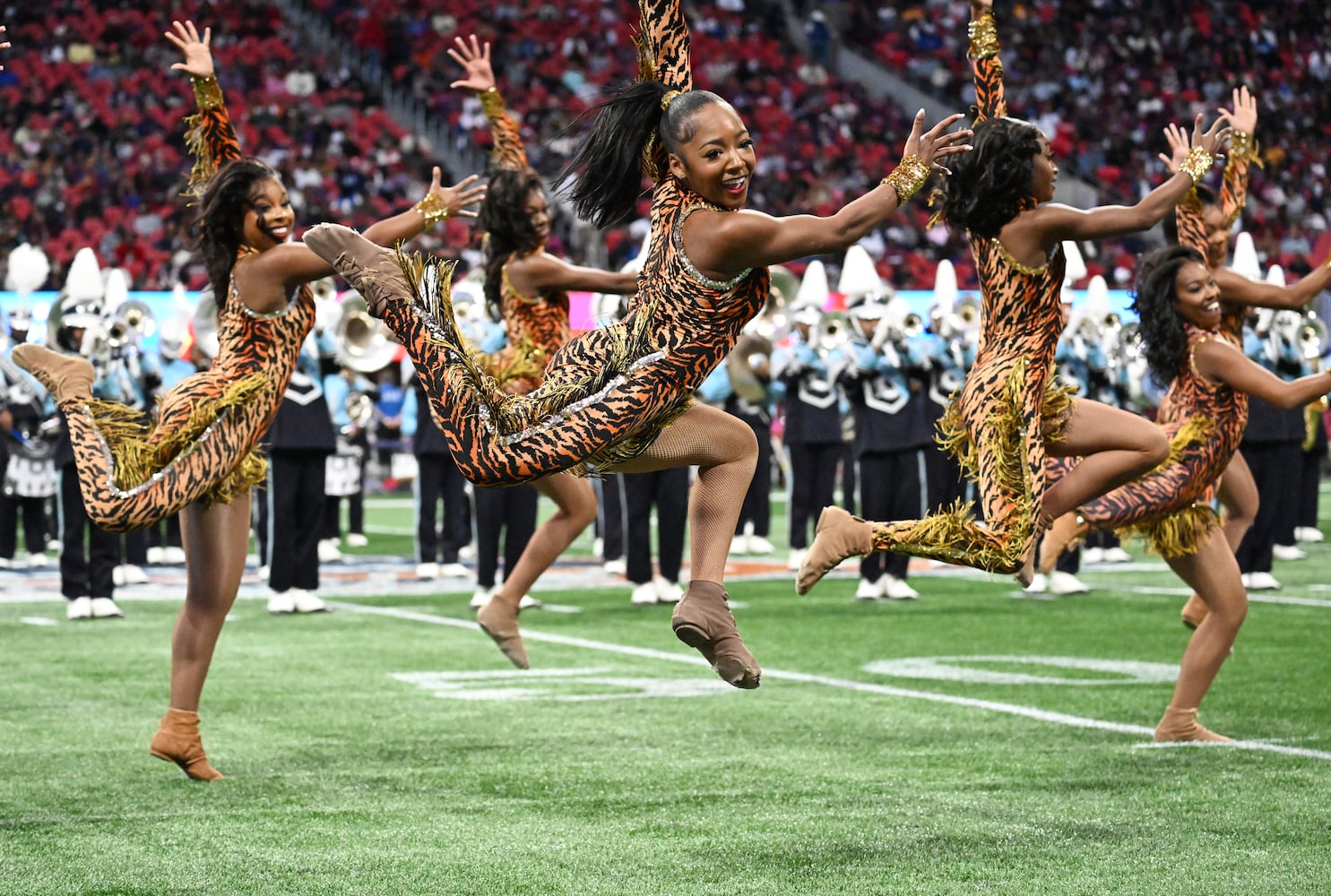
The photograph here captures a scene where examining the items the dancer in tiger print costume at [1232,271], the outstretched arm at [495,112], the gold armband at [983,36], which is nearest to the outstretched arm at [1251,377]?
the dancer in tiger print costume at [1232,271]

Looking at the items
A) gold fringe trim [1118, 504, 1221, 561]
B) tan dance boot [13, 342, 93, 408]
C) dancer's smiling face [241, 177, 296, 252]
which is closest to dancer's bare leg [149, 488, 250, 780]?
tan dance boot [13, 342, 93, 408]

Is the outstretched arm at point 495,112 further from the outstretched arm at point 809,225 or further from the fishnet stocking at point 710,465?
the outstretched arm at point 809,225

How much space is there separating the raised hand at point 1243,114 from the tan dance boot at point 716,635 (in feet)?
11.2

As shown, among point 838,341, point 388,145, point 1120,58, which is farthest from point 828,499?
point 1120,58

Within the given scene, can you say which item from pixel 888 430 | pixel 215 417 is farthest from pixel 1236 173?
pixel 888 430

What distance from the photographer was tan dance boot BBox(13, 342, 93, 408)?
18.9 ft

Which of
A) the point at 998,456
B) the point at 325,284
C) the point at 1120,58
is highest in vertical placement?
the point at 1120,58

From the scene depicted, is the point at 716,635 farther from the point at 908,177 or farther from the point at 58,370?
the point at 58,370

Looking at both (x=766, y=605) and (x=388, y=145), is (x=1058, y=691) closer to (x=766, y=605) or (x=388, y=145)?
(x=766, y=605)

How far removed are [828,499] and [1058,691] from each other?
7.64 metres

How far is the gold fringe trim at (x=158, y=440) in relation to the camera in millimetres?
5562

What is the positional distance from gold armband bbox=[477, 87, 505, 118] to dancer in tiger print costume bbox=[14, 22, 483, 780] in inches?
65.9

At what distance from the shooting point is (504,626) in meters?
6.38

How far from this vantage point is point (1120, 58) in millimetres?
30844
